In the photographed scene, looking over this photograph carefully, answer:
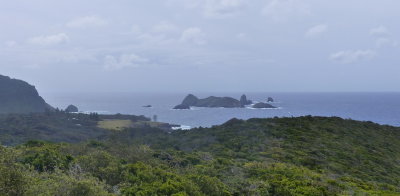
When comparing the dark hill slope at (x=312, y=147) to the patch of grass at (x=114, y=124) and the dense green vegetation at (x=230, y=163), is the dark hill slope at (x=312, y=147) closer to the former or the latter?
the dense green vegetation at (x=230, y=163)

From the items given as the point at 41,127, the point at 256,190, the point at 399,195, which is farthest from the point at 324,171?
the point at 41,127

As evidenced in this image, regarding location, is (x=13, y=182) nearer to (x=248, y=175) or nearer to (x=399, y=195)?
(x=248, y=175)

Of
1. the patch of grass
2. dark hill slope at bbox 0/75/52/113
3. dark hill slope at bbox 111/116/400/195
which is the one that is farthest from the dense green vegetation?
dark hill slope at bbox 0/75/52/113

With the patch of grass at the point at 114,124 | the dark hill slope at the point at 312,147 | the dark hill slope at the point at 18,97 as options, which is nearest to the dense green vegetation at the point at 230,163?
the dark hill slope at the point at 312,147

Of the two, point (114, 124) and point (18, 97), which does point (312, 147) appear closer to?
point (114, 124)

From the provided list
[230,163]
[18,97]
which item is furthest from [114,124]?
[230,163]

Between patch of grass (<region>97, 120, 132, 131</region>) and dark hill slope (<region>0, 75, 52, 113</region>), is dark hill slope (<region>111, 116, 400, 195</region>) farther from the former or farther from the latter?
dark hill slope (<region>0, 75, 52, 113</region>)
